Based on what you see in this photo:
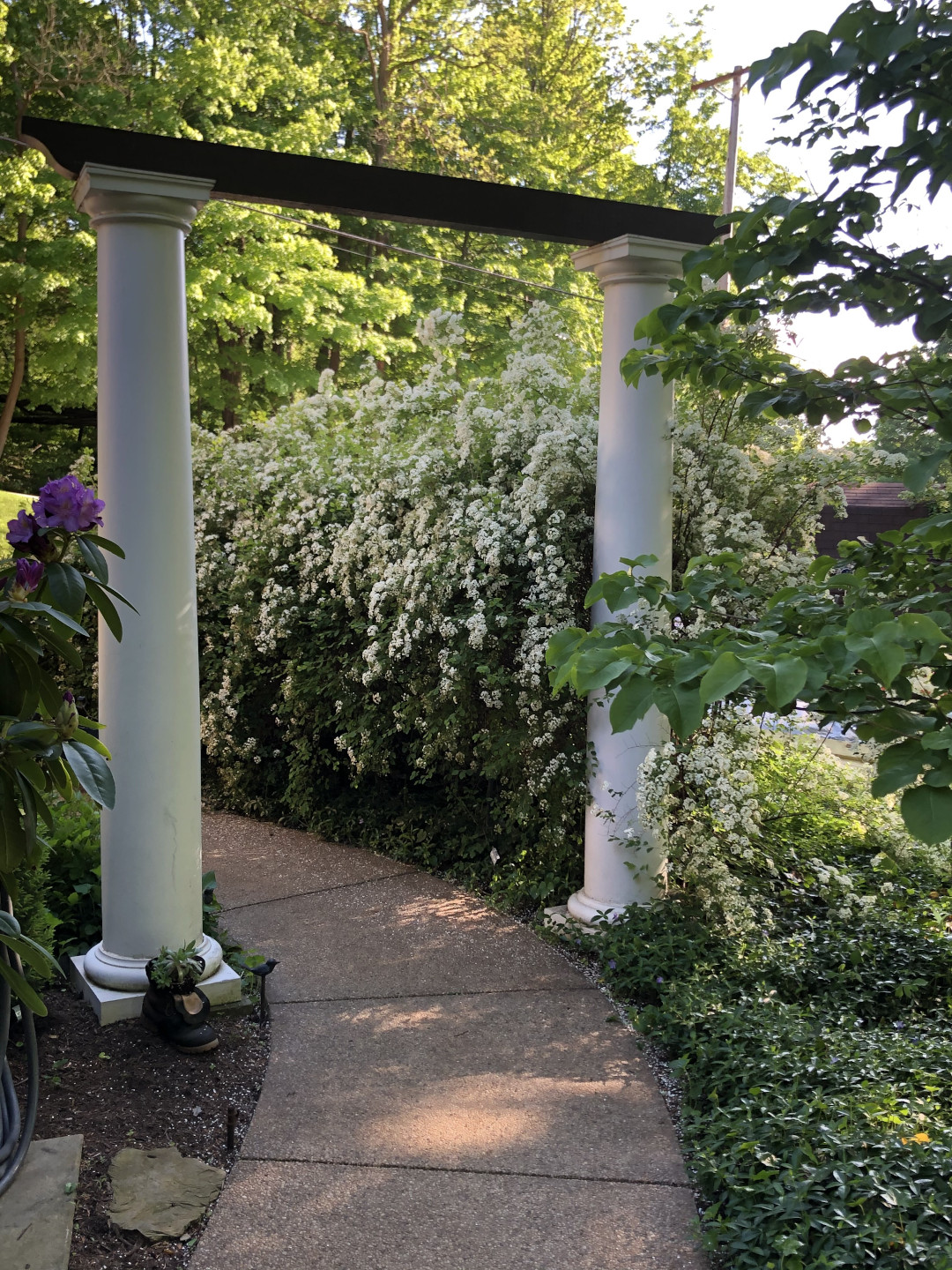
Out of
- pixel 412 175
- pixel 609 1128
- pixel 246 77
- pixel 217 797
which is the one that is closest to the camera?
pixel 609 1128

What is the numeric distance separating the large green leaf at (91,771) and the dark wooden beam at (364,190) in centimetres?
207

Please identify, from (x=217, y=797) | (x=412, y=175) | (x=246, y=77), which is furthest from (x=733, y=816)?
(x=246, y=77)

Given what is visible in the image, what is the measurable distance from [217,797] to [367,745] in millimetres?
1910

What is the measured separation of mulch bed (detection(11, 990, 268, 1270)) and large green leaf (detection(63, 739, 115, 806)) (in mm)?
1169

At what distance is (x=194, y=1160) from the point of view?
2854 mm

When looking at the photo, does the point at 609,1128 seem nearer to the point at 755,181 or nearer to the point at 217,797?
the point at 217,797

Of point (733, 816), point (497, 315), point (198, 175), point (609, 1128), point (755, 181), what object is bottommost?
point (609, 1128)

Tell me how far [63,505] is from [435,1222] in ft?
6.62

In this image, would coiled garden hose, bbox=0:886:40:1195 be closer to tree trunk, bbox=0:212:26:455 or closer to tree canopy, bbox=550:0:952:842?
tree canopy, bbox=550:0:952:842

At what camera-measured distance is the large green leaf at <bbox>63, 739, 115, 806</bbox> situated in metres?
2.16

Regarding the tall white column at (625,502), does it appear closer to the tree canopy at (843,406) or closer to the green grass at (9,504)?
the tree canopy at (843,406)

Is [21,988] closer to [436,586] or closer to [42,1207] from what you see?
[42,1207]

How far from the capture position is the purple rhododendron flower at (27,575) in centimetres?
233

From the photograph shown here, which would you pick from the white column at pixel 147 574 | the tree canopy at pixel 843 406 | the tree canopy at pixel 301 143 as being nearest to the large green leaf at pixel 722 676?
the tree canopy at pixel 843 406
